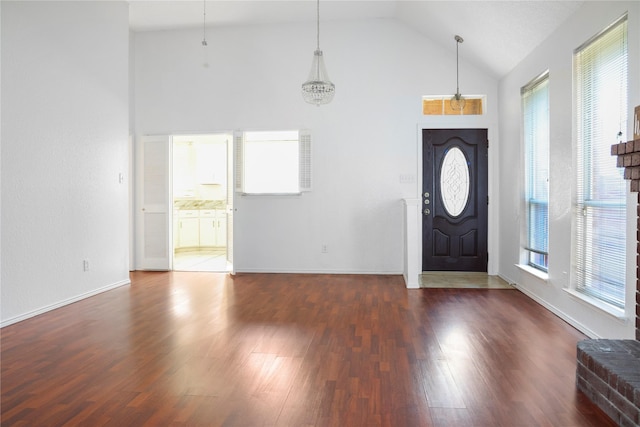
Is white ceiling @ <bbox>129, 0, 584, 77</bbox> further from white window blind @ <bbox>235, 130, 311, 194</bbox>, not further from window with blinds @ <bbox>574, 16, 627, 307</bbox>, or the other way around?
white window blind @ <bbox>235, 130, 311, 194</bbox>

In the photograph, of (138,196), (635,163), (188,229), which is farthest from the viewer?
(188,229)

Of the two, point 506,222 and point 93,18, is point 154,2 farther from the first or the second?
point 506,222

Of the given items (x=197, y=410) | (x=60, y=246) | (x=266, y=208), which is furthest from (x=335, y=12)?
(x=197, y=410)

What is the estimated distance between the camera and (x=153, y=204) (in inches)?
263

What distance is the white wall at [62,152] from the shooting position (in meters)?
3.89

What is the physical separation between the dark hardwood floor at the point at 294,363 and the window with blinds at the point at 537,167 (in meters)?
0.66

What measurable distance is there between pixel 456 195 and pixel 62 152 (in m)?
5.01

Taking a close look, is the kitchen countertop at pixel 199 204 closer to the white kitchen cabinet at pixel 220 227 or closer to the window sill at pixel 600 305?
the white kitchen cabinet at pixel 220 227

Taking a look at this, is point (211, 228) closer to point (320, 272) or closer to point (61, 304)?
point (320, 272)

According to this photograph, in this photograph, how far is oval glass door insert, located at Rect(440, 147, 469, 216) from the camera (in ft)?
20.4

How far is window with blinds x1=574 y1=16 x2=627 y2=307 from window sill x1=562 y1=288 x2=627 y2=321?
58 millimetres

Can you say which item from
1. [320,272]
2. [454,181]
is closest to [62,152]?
[320,272]

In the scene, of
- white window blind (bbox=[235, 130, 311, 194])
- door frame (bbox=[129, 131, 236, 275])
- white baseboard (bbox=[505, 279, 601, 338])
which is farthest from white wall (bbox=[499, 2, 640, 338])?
door frame (bbox=[129, 131, 236, 275])

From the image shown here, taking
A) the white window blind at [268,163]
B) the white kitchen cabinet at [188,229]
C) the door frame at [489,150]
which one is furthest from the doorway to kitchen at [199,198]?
the door frame at [489,150]
